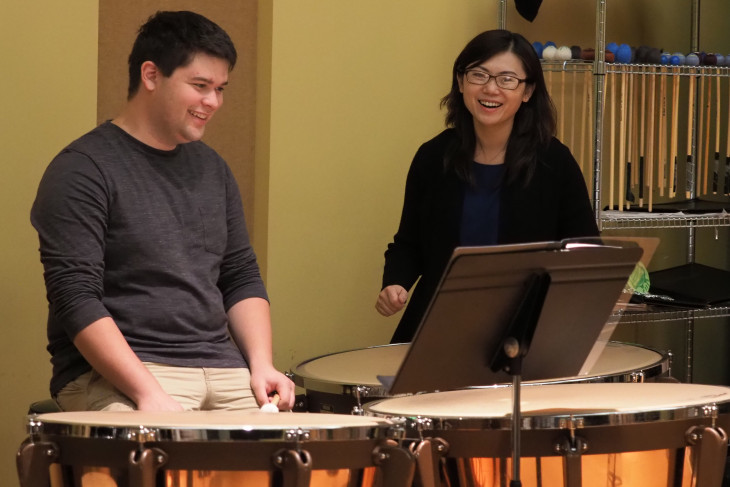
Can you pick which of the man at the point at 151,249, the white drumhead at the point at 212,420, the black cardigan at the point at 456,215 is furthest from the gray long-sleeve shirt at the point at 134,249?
the black cardigan at the point at 456,215

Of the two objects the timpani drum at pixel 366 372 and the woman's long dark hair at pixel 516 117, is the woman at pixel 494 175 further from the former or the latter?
the timpani drum at pixel 366 372

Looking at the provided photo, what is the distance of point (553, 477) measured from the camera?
5.98 feet

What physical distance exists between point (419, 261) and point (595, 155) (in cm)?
70

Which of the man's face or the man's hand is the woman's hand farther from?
the man's face

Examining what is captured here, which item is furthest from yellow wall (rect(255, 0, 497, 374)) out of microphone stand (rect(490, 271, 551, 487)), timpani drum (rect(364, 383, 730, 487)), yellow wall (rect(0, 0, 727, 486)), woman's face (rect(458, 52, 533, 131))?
microphone stand (rect(490, 271, 551, 487))

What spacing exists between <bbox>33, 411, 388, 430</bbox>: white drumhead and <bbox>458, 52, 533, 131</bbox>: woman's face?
1.25 meters

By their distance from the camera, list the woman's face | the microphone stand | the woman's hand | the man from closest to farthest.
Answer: the microphone stand
the man
the woman's hand
the woman's face

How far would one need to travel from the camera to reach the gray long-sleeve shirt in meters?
2.03

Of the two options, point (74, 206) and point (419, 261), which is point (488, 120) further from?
point (74, 206)

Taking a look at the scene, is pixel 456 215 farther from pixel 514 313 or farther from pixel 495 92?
pixel 514 313

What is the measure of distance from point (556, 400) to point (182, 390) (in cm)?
70

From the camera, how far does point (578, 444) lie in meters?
1.80

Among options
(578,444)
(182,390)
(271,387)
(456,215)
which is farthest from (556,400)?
(456,215)

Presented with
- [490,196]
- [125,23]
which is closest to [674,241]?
[490,196]
